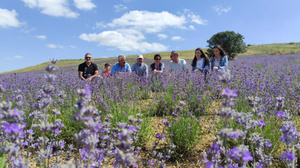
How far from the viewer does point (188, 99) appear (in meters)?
3.63

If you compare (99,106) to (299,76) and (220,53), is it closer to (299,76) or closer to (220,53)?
(220,53)

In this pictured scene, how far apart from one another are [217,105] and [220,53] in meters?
2.17

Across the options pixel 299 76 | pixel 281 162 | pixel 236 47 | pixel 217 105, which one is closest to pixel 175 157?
pixel 281 162

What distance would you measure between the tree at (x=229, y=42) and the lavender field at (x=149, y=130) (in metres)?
22.6

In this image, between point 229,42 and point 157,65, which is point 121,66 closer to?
point 157,65

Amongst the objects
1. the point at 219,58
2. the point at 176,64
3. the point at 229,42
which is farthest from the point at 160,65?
the point at 229,42

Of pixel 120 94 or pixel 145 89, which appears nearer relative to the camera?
pixel 120 94

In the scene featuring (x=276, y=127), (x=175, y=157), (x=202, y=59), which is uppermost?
(x=202, y=59)

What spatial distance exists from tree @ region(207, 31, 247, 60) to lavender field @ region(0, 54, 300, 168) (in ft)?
74.1

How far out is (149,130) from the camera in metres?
2.94

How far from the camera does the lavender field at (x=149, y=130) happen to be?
1.21 m

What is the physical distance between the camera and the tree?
2541cm

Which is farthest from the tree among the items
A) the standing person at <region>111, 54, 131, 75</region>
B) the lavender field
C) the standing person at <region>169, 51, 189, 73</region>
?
the lavender field

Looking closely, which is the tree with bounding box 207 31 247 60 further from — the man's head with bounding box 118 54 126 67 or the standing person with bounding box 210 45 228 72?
the man's head with bounding box 118 54 126 67
